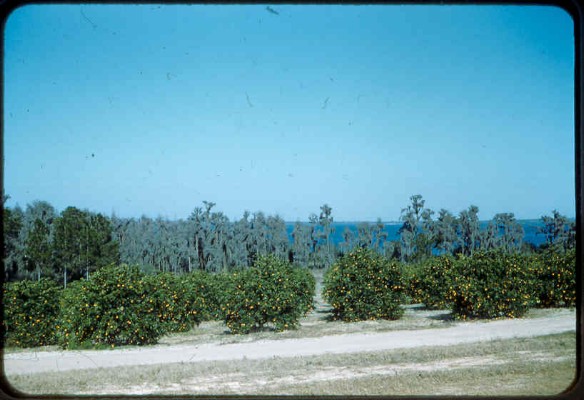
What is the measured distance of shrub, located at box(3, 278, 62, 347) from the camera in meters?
11.0

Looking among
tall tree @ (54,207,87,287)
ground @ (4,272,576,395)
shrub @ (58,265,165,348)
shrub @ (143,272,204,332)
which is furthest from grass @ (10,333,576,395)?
tall tree @ (54,207,87,287)

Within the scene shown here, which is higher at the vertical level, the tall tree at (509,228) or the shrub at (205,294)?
the tall tree at (509,228)

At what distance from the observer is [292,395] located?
5.80 metres

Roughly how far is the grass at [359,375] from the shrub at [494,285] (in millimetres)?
4136

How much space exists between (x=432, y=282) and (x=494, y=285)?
4.05 meters

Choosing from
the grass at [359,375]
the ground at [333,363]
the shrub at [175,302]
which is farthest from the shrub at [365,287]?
the grass at [359,375]

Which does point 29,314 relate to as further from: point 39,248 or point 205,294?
point 39,248

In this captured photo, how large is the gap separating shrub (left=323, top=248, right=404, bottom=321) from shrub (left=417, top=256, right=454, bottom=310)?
2.43 metres

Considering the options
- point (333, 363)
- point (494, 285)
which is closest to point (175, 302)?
point (333, 363)

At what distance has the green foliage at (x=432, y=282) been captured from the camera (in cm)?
1614

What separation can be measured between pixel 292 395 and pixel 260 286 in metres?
6.55

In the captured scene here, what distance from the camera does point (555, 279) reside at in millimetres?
14148

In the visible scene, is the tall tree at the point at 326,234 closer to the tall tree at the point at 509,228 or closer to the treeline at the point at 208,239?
the treeline at the point at 208,239

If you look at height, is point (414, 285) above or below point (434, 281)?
below
